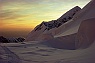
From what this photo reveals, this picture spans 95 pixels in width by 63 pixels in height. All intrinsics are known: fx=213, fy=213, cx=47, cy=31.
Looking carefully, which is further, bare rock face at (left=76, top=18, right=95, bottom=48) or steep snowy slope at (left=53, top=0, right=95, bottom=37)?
steep snowy slope at (left=53, top=0, right=95, bottom=37)

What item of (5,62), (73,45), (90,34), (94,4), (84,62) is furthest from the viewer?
(94,4)

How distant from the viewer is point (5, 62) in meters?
8.70

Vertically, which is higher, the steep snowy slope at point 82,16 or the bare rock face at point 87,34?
the steep snowy slope at point 82,16

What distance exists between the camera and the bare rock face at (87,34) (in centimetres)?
1295

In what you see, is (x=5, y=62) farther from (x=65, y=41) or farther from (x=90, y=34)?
(x=65, y=41)

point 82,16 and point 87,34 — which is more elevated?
point 82,16

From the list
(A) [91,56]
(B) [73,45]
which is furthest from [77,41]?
(A) [91,56]

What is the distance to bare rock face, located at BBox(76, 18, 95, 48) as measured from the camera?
13.0 metres

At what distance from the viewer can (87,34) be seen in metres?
13.5

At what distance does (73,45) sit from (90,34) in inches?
117

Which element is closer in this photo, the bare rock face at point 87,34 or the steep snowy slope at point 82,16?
the bare rock face at point 87,34

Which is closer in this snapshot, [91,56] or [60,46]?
[91,56]

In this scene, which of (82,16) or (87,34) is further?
(82,16)

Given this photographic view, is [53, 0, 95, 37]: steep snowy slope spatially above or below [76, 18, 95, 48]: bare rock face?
above
